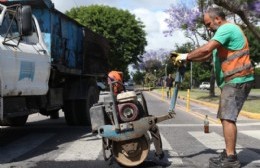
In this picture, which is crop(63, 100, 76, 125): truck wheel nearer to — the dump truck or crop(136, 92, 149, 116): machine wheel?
the dump truck

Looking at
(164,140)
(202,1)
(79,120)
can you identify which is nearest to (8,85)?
(164,140)

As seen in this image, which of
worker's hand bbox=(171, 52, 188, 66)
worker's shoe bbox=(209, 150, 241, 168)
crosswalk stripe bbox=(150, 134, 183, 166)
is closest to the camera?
worker's shoe bbox=(209, 150, 241, 168)

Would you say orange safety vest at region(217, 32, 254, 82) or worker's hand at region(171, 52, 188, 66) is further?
worker's hand at region(171, 52, 188, 66)

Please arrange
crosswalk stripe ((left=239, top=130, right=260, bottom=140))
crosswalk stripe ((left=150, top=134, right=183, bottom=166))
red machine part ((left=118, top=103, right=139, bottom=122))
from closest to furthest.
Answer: red machine part ((left=118, top=103, right=139, bottom=122)) < crosswalk stripe ((left=150, top=134, right=183, bottom=166)) < crosswalk stripe ((left=239, top=130, right=260, bottom=140))

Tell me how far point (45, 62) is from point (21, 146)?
1648 mm

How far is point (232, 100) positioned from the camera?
7.00 m

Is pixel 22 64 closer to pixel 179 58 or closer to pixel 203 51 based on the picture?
pixel 179 58

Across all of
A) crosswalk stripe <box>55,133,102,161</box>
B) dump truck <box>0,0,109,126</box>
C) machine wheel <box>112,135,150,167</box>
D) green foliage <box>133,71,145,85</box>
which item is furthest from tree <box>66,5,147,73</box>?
machine wheel <box>112,135,150,167</box>

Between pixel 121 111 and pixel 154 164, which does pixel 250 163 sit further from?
pixel 121 111

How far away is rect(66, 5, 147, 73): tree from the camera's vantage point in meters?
61.7

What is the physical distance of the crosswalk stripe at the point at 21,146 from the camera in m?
8.78

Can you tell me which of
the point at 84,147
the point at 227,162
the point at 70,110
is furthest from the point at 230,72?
the point at 70,110

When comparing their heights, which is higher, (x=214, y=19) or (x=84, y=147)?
(x=214, y=19)

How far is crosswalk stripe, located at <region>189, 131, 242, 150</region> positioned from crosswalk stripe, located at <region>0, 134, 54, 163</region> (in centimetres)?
318
